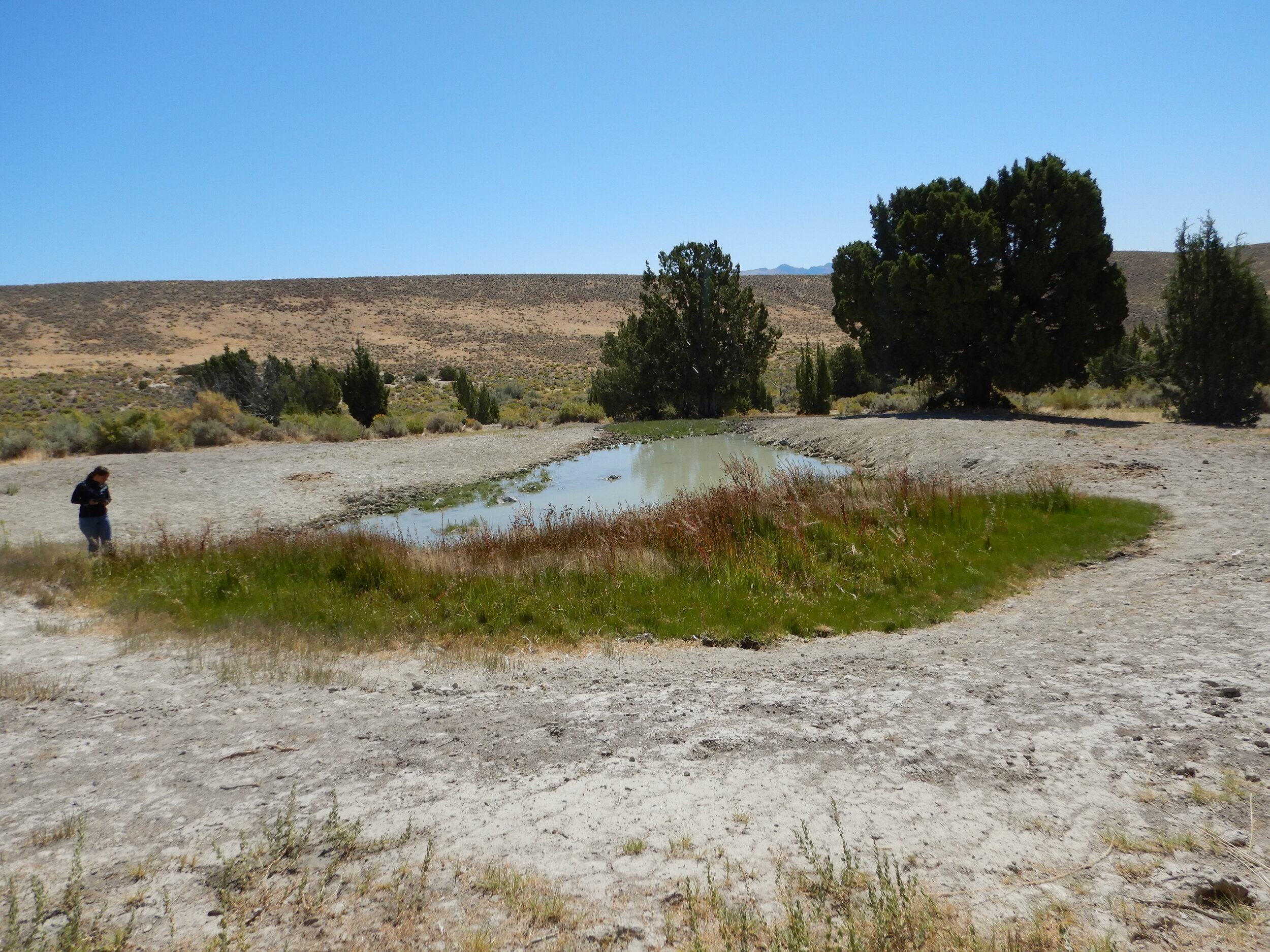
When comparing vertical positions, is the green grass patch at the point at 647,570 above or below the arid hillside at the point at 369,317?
below

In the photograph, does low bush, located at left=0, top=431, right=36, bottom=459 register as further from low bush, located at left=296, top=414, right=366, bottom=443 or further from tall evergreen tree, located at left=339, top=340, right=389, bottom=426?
tall evergreen tree, located at left=339, top=340, right=389, bottom=426

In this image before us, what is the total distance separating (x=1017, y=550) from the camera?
8.73 meters

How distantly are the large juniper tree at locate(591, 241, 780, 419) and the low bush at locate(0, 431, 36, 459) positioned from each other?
2298cm

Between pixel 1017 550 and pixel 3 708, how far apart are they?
963 centimetres

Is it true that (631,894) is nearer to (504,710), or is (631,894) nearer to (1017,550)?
(504,710)

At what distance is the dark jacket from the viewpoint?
10.0 meters

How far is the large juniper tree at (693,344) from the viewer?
35.4 metres

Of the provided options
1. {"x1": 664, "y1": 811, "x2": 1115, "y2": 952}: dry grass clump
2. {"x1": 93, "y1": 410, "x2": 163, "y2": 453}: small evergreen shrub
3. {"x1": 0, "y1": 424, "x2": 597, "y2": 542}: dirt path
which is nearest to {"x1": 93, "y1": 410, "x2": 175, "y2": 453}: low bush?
{"x1": 93, "y1": 410, "x2": 163, "y2": 453}: small evergreen shrub

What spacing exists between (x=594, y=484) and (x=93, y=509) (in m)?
11.1

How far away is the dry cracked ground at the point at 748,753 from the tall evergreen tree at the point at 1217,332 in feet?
49.3

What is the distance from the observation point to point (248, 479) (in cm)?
1836

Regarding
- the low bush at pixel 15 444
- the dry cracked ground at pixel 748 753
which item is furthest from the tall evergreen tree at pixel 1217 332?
the low bush at pixel 15 444

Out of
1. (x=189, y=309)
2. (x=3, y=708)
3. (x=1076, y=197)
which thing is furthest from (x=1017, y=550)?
(x=189, y=309)

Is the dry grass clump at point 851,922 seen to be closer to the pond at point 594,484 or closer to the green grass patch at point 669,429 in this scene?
the pond at point 594,484
